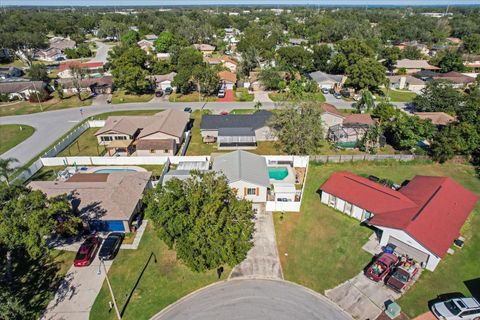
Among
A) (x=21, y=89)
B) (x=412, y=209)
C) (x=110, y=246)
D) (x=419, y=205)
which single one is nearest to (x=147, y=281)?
(x=110, y=246)

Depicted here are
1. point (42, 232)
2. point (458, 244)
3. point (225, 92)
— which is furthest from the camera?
point (225, 92)

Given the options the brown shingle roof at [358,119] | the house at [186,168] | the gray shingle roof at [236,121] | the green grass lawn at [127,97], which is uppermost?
the brown shingle roof at [358,119]

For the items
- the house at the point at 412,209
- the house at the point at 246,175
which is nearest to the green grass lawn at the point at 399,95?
the house at the point at 412,209

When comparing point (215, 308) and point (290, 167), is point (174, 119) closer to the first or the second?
point (290, 167)

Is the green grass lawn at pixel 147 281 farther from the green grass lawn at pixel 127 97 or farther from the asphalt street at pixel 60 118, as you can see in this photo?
the green grass lawn at pixel 127 97

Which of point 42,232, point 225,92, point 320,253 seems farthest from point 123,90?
point 320,253

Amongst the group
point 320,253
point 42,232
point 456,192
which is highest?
point 42,232

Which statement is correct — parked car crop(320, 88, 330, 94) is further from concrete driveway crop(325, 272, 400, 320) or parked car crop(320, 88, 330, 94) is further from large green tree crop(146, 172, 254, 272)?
concrete driveway crop(325, 272, 400, 320)
